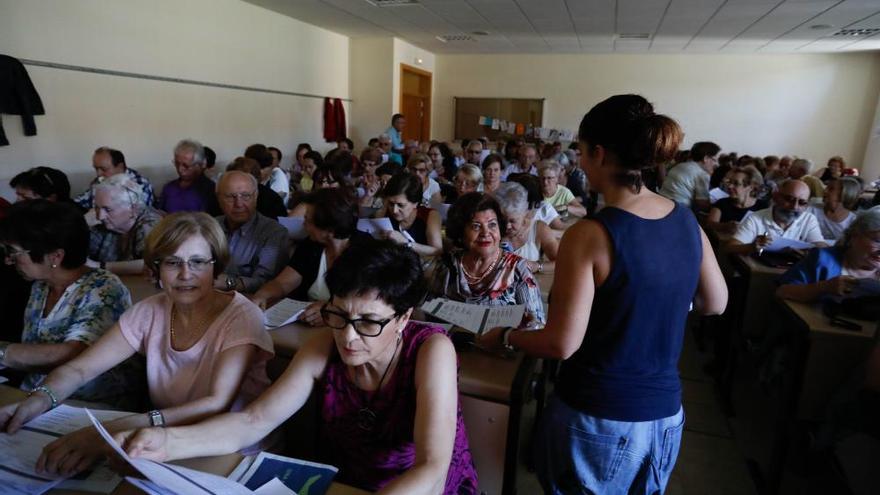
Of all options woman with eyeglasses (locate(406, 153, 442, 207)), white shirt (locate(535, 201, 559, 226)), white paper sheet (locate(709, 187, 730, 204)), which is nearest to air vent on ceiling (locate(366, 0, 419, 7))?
woman with eyeglasses (locate(406, 153, 442, 207))

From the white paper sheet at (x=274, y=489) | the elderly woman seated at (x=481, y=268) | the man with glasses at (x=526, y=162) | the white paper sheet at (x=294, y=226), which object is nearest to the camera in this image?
Answer: the white paper sheet at (x=274, y=489)

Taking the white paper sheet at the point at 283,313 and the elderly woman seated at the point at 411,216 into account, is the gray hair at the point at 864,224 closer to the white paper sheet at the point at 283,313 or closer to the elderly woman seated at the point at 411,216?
the elderly woman seated at the point at 411,216

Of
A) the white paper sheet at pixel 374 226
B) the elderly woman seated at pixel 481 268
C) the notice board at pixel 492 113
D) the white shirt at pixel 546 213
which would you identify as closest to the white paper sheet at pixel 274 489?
the elderly woman seated at pixel 481 268

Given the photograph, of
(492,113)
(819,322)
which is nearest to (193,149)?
(819,322)

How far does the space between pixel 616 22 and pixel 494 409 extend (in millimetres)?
6898

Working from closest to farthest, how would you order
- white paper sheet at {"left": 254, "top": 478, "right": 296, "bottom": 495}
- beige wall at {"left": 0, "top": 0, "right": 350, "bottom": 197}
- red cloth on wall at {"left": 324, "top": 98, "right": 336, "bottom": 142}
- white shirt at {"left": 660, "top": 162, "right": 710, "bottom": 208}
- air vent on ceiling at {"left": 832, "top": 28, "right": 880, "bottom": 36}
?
white paper sheet at {"left": 254, "top": 478, "right": 296, "bottom": 495} → beige wall at {"left": 0, "top": 0, "right": 350, "bottom": 197} → white shirt at {"left": 660, "top": 162, "right": 710, "bottom": 208} → air vent on ceiling at {"left": 832, "top": 28, "right": 880, "bottom": 36} → red cloth on wall at {"left": 324, "top": 98, "right": 336, "bottom": 142}

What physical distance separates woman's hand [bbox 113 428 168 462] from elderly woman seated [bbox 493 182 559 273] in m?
1.92

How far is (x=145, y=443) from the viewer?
1.04 metres

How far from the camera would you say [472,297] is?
6.66 ft

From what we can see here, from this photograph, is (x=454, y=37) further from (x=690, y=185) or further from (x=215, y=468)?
(x=215, y=468)

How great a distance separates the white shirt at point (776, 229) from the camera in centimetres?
341

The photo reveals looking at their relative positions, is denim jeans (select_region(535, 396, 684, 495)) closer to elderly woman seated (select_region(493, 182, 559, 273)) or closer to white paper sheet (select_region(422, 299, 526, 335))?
white paper sheet (select_region(422, 299, 526, 335))

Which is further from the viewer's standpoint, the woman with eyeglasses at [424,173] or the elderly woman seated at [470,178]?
the woman with eyeglasses at [424,173]

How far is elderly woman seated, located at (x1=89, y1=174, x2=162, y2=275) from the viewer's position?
8.20 feet
